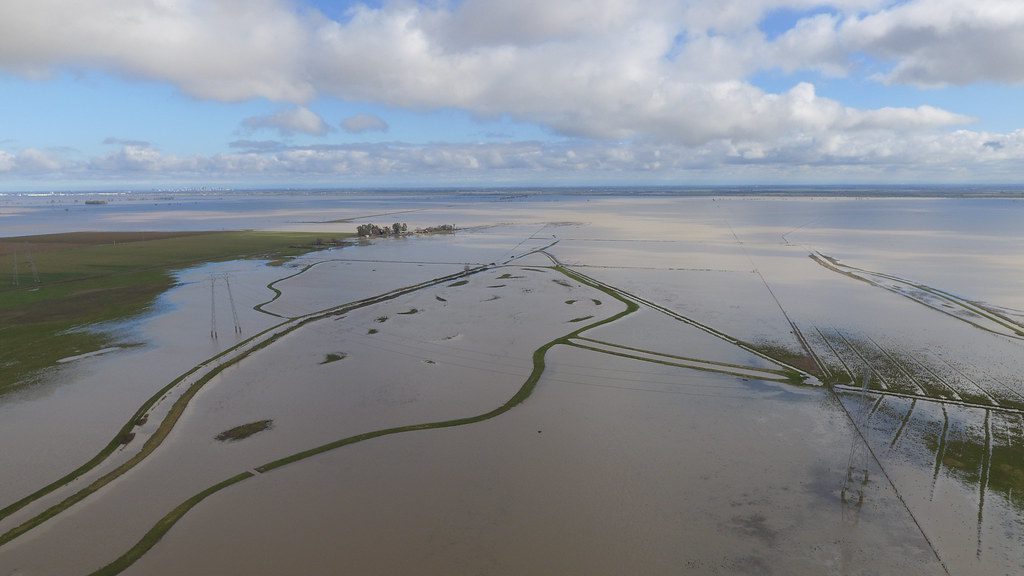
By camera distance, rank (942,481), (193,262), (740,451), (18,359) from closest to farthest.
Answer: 1. (942,481)
2. (740,451)
3. (18,359)
4. (193,262)

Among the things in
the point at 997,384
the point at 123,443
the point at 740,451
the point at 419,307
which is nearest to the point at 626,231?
the point at 419,307

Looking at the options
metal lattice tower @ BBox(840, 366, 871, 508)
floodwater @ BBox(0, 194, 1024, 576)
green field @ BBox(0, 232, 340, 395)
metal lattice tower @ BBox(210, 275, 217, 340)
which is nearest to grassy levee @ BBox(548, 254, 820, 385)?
floodwater @ BBox(0, 194, 1024, 576)

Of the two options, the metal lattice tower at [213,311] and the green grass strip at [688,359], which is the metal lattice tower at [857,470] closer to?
the green grass strip at [688,359]

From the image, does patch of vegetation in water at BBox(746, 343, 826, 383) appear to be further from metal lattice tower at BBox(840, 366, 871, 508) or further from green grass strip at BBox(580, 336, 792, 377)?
metal lattice tower at BBox(840, 366, 871, 508)

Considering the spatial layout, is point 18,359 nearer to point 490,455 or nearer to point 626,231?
point 490,455

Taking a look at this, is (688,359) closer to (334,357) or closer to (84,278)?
(334,357)

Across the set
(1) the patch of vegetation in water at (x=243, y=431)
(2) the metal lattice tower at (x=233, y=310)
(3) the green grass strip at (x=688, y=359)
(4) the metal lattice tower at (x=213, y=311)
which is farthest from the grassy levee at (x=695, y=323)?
(4) the metal lattice tower at (x=213, y=311)

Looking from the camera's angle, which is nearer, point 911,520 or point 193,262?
point 911,520
